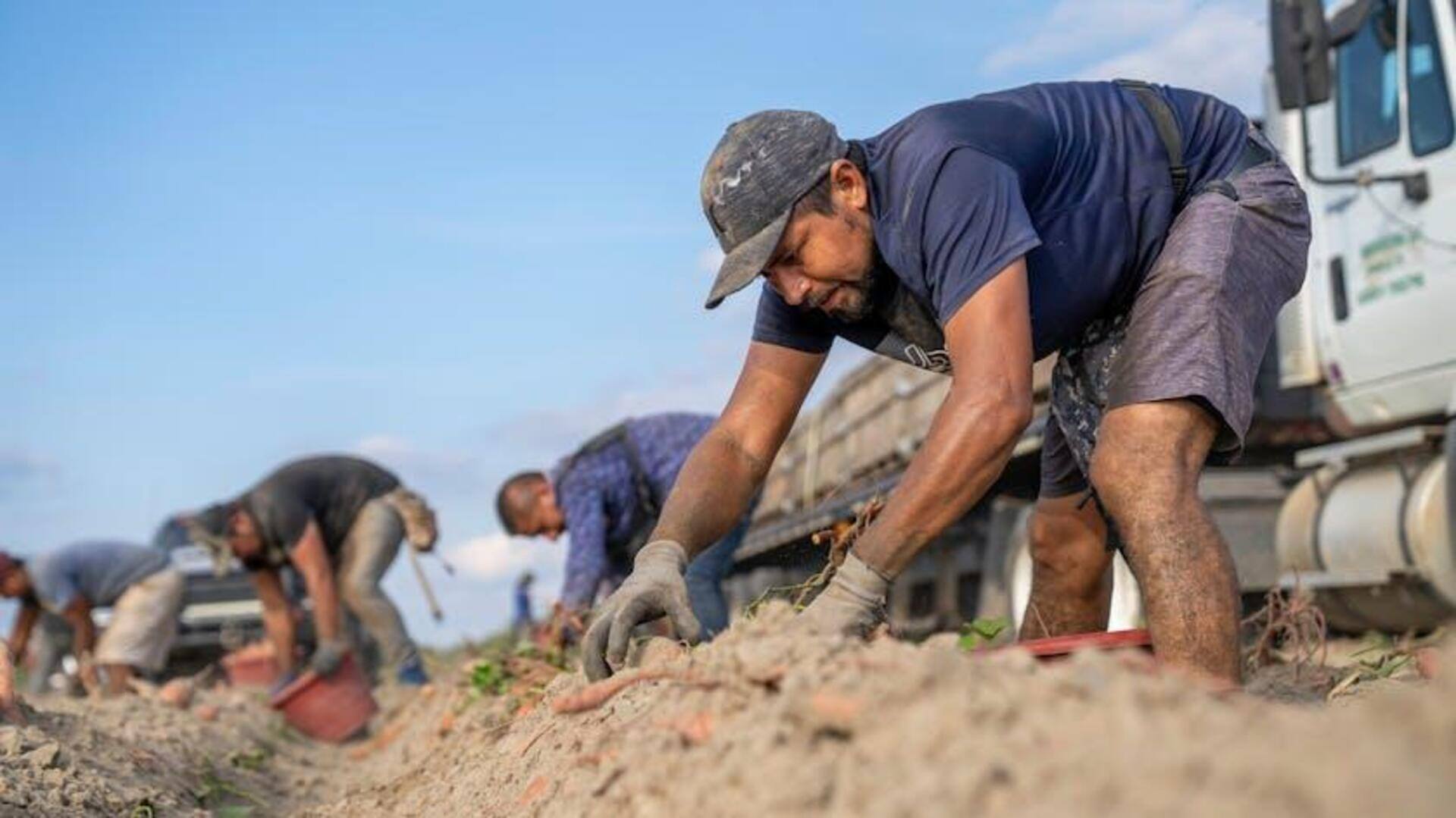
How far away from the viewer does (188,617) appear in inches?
662

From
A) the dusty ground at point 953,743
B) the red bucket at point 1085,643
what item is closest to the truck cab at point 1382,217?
the red bucket at point 1085,643

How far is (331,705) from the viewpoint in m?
10.4

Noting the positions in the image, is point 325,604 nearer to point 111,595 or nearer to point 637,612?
point 111,595

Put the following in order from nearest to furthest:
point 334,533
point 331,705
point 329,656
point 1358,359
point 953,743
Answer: point 953,743
point 1358,359
point 329,656
point 331,705
point 334,533

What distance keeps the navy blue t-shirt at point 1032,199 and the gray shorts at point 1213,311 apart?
82 mm

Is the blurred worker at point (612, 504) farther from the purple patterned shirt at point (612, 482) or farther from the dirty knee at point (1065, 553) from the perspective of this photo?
the dirty knee at point (1065, 553)

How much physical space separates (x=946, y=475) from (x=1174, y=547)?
644mm

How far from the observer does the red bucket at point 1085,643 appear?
3277 millimetres

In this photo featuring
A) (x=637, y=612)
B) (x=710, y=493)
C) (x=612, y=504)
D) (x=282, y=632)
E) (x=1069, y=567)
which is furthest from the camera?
(x=282, y=632)

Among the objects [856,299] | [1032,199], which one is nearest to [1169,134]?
[1032,199]

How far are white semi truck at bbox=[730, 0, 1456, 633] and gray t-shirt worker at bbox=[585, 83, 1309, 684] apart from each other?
233 centimetres

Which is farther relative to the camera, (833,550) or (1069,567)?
(833,550)

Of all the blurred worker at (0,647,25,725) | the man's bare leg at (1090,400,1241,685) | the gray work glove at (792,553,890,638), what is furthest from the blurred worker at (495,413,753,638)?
the gray work glove at (792,553,890,638)

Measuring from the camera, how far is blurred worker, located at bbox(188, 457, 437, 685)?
35.1 ft
